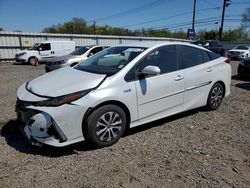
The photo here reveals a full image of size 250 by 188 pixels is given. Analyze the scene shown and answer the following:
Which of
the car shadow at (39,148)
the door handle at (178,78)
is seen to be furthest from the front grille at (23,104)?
the door handle at (178,78)

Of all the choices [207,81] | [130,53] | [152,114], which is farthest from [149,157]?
[207,81]

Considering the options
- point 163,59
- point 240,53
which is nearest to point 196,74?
point 163,59

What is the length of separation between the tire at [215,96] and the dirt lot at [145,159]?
64 centimetres

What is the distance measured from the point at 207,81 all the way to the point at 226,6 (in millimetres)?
33969

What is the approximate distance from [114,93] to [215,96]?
2.72 m

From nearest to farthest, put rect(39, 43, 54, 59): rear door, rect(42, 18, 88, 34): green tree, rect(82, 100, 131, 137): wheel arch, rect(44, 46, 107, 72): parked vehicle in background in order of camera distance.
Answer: rect(82, 100, 131, 137): wheel arch
rect(44, 46, 107, 72): parked vehicle in background
rect(39, 43, 54, 59): rear door
rect(42, 18, 88, 34): green tree

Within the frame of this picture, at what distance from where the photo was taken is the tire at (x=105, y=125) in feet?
10.3

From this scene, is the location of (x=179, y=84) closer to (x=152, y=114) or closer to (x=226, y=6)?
(x=152, y=114)

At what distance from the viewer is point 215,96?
4949 millimetres

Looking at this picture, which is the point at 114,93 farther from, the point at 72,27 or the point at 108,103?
the point at 72,27

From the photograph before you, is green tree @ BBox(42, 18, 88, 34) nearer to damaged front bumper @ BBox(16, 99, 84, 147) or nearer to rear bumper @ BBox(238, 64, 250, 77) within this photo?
rear bumper @ BBox(238, 64, 250, 77)

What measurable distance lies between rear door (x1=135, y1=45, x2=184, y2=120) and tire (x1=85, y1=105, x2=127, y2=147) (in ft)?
1.29

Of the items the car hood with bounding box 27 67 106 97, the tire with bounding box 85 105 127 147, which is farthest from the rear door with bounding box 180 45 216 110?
the car hood with bounding box 27 67 106 97

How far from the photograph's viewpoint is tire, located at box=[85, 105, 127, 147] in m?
3.15
